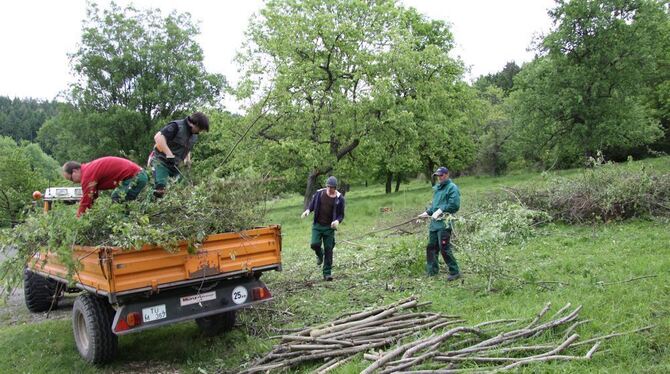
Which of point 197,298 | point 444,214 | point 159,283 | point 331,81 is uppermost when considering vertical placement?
point 331,81

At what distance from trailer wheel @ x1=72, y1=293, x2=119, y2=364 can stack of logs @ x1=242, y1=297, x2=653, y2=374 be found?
161cm

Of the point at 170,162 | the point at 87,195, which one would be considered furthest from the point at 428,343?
the point at 87,195

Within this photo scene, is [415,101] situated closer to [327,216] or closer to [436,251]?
[327,216]

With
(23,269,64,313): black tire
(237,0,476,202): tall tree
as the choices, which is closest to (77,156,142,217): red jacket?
(23,269,64,313): black tire

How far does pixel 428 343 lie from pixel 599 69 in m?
25.1

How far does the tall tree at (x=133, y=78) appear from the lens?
3095 centimetres

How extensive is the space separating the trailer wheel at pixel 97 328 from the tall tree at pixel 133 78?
27216mm

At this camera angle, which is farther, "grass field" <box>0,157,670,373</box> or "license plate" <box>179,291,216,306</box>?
"license plate" <box>179,291,216,306</box>

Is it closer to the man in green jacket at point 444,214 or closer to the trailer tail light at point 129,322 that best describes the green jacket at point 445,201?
the man in green jacket at point 444,214

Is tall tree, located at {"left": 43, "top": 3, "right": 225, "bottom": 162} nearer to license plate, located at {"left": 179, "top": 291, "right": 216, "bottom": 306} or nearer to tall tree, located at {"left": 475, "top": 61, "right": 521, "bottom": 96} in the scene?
license plate, located at {"left": 179, "top": 291, "right": 216, "bottom": 306}

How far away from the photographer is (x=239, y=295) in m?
5.46

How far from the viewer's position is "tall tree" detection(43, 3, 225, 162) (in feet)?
102

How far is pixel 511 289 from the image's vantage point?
20.4 feet

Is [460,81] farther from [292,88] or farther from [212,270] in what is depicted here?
[212,270]
